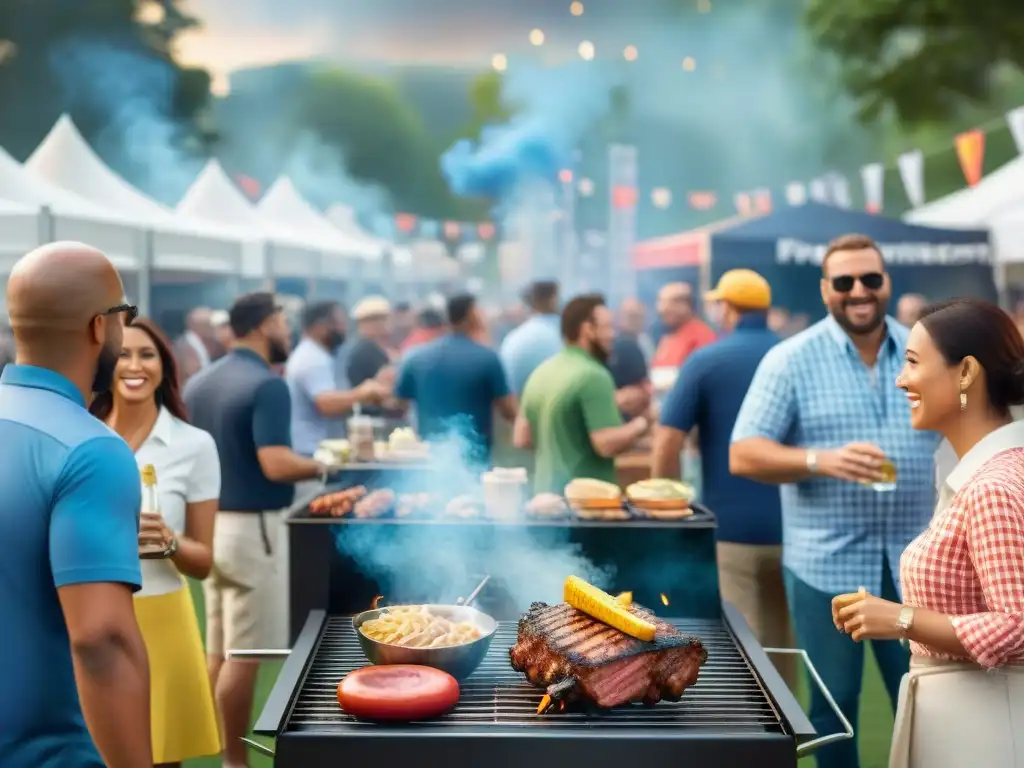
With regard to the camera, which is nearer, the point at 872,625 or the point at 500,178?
the point at 872,625

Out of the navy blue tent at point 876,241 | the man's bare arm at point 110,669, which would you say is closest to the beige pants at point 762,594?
the man's bare arm at point 110,669

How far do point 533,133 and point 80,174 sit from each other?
2247cm

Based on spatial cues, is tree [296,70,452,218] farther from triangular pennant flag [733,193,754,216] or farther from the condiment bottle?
the condiment bottle

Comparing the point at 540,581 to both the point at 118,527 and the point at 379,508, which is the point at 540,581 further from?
the point at 118,527

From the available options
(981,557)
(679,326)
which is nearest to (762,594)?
(981,557)

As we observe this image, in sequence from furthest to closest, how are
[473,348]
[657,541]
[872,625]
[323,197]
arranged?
[323,197]
[473,348]
[657,541]
[872,625]

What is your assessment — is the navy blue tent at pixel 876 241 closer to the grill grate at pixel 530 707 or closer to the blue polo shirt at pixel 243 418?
the blue polo shirt at pixel 243 418

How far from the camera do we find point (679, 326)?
9.09 m

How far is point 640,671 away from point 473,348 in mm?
4486

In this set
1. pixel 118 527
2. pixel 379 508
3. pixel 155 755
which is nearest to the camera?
pixel 118 527

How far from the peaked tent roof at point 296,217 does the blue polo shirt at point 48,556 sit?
661 inches

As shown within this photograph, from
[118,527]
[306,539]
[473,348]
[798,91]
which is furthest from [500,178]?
[118,527]

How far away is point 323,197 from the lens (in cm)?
5888

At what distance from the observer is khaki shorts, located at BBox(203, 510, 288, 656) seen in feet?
16.6
